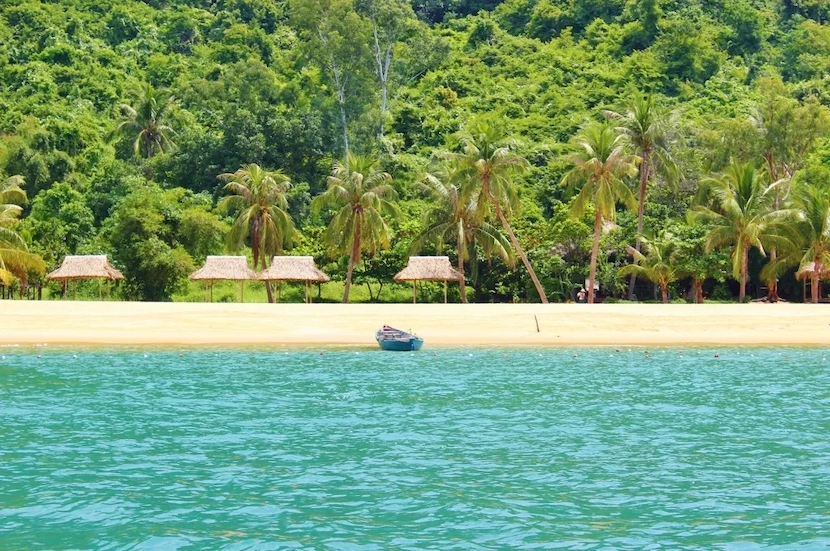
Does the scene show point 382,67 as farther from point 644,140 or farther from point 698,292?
point 698,292

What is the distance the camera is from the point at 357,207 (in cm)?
4556

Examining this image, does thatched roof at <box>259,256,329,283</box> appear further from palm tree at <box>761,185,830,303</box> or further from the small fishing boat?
palm tree at <box>761,185,830,303</box>

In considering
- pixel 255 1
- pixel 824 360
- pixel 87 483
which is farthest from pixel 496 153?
pixel 255 1

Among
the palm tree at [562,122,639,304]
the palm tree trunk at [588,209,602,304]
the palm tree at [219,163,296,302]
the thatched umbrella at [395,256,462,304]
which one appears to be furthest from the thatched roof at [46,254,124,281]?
the palm tree trunk at [588,209,602,304]

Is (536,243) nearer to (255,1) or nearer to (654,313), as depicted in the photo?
(654,313)

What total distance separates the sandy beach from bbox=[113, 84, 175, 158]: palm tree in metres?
28.4

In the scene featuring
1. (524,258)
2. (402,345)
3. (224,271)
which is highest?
(524,258)

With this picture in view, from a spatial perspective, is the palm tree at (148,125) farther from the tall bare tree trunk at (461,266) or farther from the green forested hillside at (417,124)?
the tall bare tree trunk at (461,266)

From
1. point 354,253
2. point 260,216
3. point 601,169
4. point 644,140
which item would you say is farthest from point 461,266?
point 644,140

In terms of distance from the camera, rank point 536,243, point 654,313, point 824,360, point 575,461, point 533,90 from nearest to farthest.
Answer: point 575,461 < point 824,360 < point 654,313 < point 536,243 < point 533,90

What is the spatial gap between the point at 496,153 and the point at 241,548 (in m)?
33.8

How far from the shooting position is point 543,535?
10953mm

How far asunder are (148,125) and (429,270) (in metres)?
27.8

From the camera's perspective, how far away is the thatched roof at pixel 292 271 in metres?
45.4
